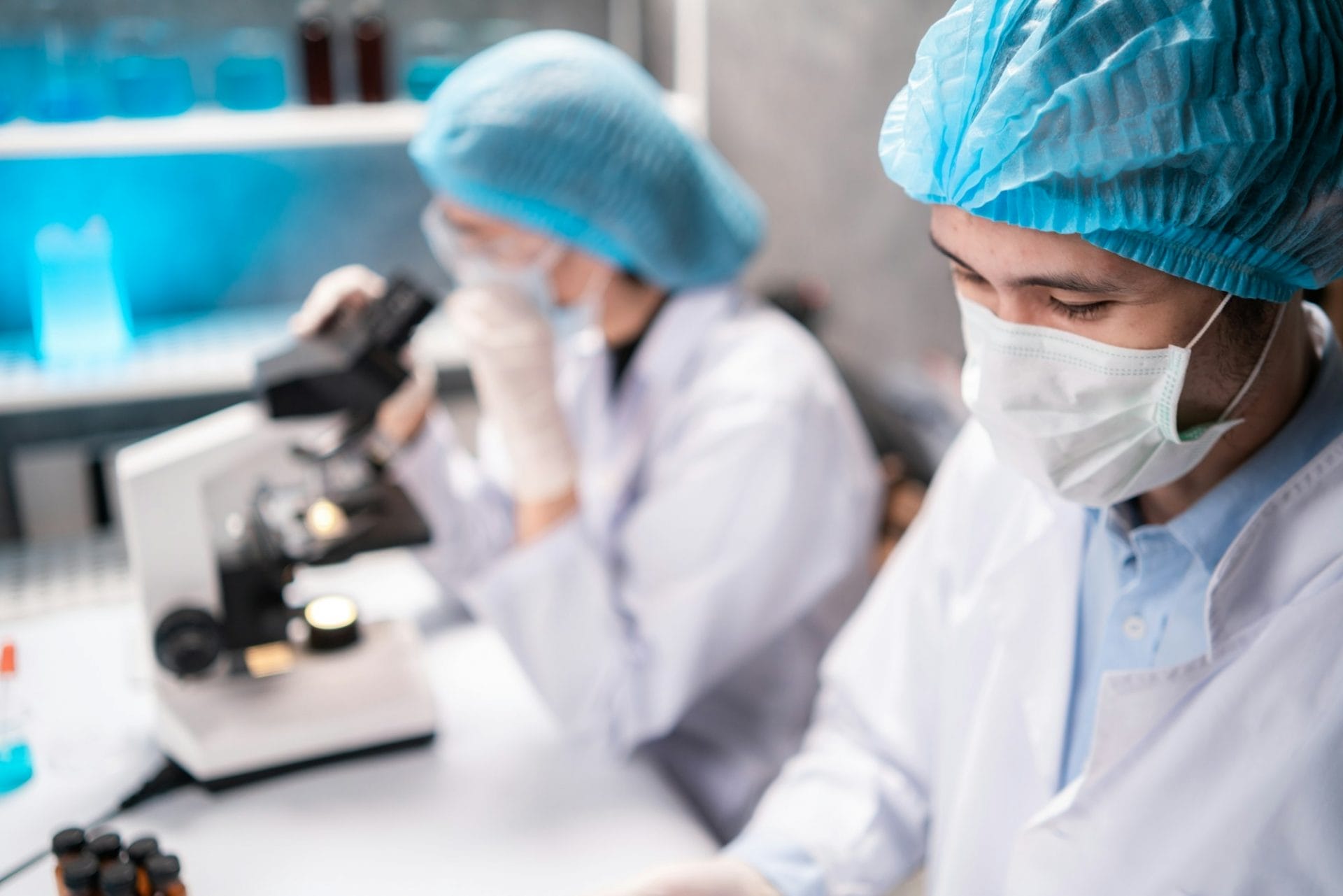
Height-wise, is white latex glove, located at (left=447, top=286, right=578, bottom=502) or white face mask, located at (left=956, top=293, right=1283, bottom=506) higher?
white face mask, located at (left=956, top=293, right=1283, bottom=506)

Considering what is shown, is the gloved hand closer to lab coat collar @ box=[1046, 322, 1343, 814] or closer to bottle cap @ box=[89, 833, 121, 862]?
bottle cap @ box=[89, 833, 121, 862]

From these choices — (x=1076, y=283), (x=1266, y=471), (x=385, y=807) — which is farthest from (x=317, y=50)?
(x=1266, y=471)

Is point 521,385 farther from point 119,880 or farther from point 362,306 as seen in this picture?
point 119,880

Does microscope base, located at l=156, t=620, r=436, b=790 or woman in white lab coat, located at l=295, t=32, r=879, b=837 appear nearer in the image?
microscope base, located at l=156, t=620, r=436, b=790

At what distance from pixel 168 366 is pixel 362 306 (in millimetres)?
668

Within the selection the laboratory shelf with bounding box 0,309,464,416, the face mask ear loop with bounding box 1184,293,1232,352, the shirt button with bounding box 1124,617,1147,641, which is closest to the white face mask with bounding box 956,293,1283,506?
the face mask ear loop with bounding box 1184,293,1232,352

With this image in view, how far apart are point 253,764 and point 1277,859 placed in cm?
106

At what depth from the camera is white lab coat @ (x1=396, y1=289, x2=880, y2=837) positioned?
1.40 meters

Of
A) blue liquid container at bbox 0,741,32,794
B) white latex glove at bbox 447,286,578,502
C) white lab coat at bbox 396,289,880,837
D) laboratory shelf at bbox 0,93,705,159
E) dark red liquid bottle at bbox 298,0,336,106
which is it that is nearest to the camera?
blue liquid container at bbox 0,741,32,794

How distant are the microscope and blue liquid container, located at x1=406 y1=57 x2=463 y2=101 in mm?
852

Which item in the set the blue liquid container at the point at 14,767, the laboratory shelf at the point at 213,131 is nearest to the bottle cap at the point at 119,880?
the blue liquid container at the point at 14,767

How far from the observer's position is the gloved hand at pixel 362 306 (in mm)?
1596

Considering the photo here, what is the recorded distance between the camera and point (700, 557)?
1.42m

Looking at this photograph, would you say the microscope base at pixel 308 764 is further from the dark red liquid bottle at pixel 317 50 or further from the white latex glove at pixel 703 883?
the dark red liquid bottle at pixel 317 50
